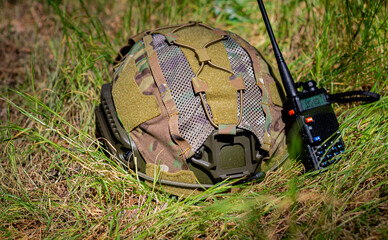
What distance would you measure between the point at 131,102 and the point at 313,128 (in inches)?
45.7

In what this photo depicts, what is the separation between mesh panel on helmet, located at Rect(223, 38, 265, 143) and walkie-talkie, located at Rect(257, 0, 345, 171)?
0.67 feet

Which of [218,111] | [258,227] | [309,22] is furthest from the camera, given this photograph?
[309,22]

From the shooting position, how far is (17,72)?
318 centimetres

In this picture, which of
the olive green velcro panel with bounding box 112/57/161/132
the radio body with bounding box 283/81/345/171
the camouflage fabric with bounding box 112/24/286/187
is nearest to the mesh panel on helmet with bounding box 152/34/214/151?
the camouflage fabric with bounding box 112/24/286/187

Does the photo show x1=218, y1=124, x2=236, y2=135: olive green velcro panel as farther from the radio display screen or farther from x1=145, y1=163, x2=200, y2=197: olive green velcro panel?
the radio display screen

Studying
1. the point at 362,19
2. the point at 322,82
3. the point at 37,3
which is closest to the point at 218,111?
the point at 322,82

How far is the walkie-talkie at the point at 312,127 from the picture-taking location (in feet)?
6.20

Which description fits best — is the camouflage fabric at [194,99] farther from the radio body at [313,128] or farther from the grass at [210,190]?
the grass at [210,190]

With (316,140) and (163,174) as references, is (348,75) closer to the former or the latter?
(316,140)

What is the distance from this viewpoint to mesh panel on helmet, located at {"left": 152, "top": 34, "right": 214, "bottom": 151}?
1817 millimetres

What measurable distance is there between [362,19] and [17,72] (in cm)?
330

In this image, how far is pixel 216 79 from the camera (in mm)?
1871

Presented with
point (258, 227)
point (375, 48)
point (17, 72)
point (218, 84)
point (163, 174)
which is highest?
point (17, 72)

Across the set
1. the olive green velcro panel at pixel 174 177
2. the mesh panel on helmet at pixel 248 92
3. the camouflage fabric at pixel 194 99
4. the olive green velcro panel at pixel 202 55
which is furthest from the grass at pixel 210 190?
the olive green velcro panel at pixel 202 55
